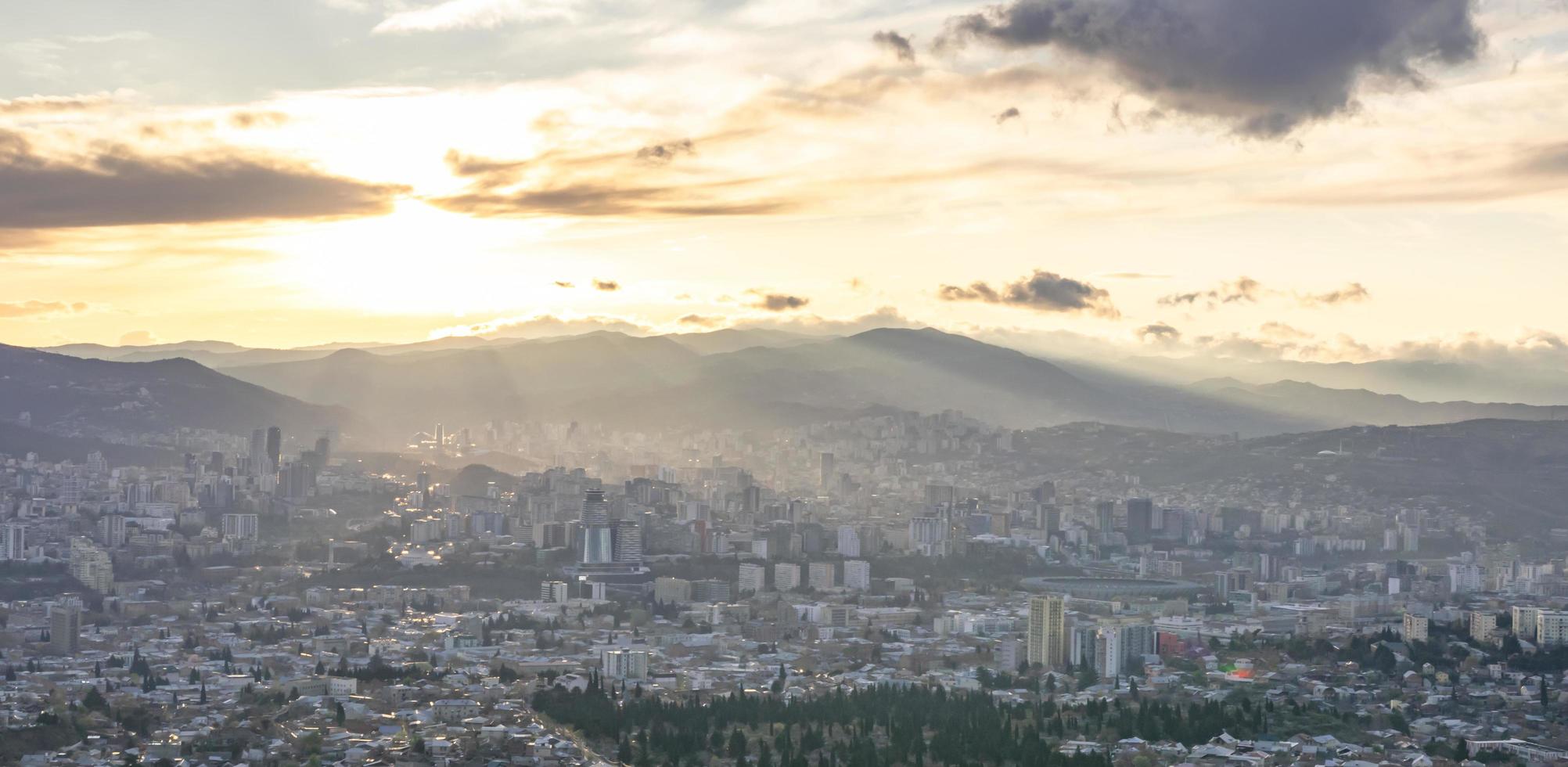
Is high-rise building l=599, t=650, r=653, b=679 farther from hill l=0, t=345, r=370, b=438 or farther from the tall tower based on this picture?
hill l=0, t=345, r=370, b=438

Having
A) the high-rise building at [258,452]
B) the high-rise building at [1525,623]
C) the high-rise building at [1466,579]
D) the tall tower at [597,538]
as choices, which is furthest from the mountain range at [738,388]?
the high-rise building at [1525,623]

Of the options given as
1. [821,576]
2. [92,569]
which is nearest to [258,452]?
[92,569]

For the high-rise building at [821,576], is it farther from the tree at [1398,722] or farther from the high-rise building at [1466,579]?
the tree at [1398,722]

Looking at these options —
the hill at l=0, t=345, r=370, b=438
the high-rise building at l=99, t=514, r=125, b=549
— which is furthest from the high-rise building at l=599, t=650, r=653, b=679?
the hill at l=0, t=345, r=370, b=438

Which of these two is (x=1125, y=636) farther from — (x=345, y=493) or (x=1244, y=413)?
(x=1244, y=413)

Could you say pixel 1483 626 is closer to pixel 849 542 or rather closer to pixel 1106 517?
pixel 849 542
